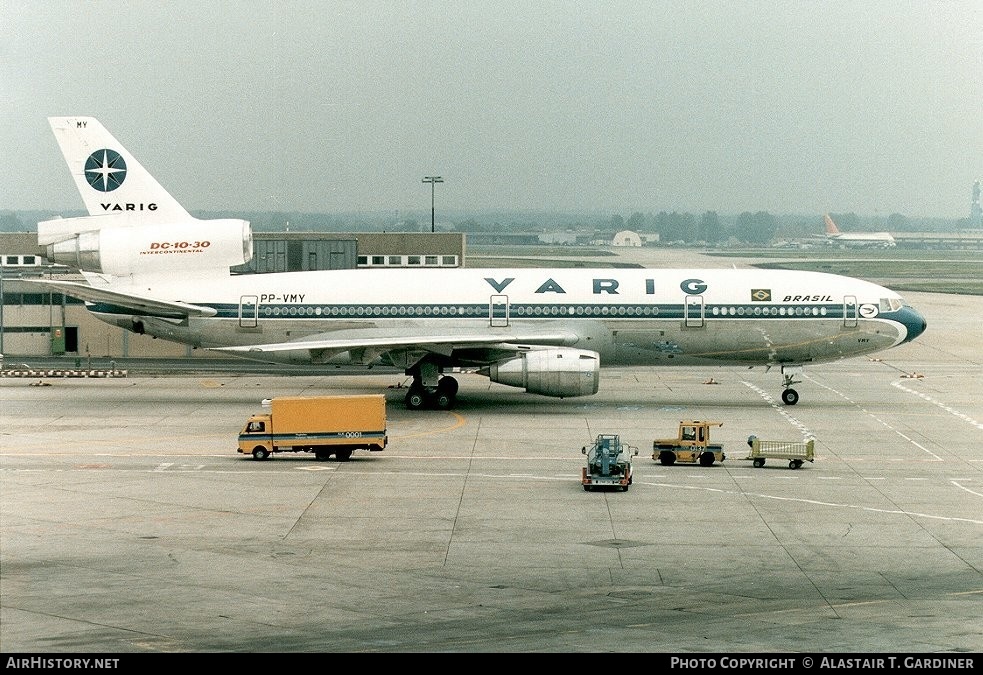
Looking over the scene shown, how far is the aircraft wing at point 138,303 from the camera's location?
1966 inches

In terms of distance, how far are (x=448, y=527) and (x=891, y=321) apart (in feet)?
95.3

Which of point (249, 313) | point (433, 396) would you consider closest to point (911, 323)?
point (433, 396)

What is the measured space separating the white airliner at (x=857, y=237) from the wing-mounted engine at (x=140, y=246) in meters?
146

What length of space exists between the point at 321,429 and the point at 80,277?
37.7 m

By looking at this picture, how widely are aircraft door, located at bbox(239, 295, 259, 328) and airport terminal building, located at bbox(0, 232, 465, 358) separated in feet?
29.0

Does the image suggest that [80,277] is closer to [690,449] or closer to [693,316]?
[693,316]

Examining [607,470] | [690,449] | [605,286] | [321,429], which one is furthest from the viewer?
[605,286]

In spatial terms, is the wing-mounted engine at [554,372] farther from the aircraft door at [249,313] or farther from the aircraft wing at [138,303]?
the aircraft wing at [138,303]

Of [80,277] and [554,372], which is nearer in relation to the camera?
[554,372]

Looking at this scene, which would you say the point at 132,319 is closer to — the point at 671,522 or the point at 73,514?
the point at 73,514

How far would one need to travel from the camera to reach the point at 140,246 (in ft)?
169

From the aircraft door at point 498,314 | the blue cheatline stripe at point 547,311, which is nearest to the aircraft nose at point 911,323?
the blue cheatline stripe at point 547,311

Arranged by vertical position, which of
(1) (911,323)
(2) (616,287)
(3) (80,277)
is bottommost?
(1) (911,323)

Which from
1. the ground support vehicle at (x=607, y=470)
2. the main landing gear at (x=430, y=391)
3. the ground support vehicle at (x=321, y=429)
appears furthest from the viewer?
the main landing gear at (x=430, y=391)
